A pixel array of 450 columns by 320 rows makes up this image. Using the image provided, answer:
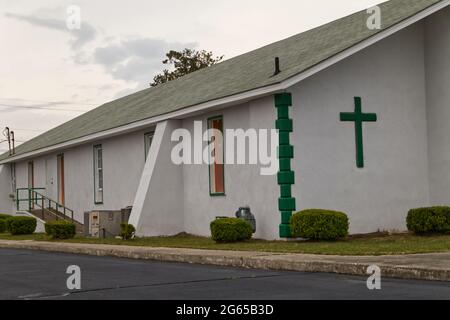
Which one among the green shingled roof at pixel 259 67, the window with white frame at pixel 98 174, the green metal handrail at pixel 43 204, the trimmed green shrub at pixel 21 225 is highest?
the green shingled roof at pixel 259 67

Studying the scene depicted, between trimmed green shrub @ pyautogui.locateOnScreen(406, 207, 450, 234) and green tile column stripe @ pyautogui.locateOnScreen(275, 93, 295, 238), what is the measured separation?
3.17m

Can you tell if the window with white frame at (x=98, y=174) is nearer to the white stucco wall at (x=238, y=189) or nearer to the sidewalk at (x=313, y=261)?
the white stucco wall at (x=238, y=189)

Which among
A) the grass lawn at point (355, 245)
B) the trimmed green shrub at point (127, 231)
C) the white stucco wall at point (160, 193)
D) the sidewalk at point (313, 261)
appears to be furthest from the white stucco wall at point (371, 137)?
the sidewalk at point (313, 261)

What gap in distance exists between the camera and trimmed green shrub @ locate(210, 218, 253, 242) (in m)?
19.8

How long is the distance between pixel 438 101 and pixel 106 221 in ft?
38.6

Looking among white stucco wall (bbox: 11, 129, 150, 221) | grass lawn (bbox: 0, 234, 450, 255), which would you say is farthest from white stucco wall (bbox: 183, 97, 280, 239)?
white stucco wall (bbox: 11, 129, 150, 221)

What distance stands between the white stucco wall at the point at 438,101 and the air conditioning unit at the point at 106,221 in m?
10.6

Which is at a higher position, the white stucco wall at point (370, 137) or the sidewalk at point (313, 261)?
the white stucco wall at point (370, 137)

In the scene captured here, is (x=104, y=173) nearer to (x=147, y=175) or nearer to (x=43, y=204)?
(x=43, y=204)

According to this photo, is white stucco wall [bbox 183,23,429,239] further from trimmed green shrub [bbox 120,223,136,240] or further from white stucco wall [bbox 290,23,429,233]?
trimmed green shrub [bbox 120,223,136,240]

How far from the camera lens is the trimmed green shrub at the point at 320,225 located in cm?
1892

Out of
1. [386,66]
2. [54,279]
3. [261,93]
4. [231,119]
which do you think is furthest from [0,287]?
[386,66]

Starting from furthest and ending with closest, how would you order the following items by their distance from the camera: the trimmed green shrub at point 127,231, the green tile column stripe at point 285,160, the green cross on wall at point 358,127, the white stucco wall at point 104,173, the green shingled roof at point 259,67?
the white stucco wall at point 104,173 < the trimmed green shrub at point 127,231 < the green cross on wall at point 358,127 < the green shingled roof at point 259,67 < the green tile column stripe at point 285,160
